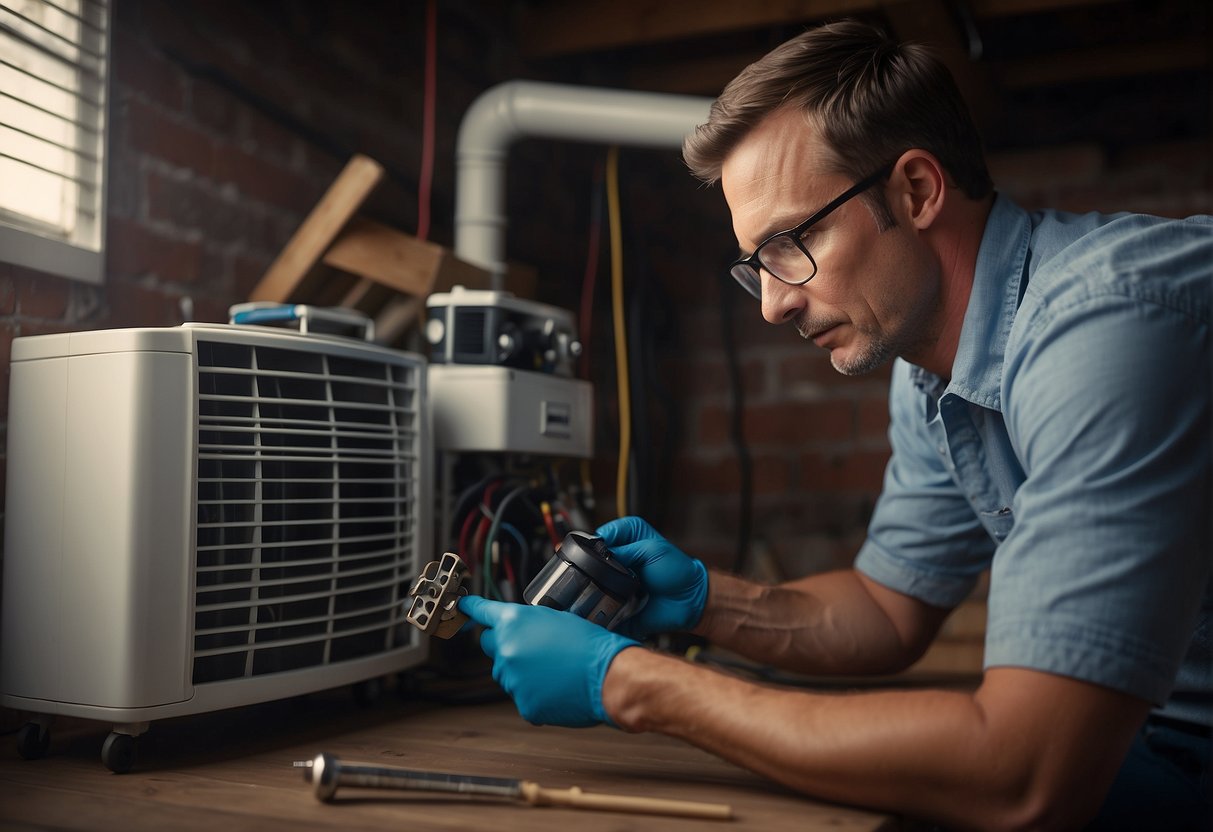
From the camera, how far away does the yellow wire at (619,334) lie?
1.89 m

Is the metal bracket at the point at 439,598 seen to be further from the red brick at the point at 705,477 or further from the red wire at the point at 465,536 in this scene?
the red brick at the point at 705,477

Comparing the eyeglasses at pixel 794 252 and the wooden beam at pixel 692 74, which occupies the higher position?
the wooden beam at pixel 692 74

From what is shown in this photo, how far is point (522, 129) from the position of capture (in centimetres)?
172

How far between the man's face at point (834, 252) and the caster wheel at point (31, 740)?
87cm

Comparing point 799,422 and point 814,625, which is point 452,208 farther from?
point 814,625

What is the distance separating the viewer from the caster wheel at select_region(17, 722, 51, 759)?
98cm

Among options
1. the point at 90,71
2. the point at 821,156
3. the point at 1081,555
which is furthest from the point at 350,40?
the point at 1081,555

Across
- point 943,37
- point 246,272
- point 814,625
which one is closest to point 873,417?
point 943,37

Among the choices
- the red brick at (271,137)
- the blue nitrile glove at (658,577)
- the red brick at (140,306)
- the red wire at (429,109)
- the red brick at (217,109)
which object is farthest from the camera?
the red wire at (429,109)

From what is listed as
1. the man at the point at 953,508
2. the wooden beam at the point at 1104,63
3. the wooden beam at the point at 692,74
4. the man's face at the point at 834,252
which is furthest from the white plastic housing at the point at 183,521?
the wooden beam at the point at 1104,63

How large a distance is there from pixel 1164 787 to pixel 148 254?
1391 mm

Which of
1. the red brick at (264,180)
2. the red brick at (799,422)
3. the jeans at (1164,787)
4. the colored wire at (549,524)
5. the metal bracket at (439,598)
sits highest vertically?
the red brick at (264,180)

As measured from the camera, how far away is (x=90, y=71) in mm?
1263

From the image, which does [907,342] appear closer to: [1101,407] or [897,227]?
[897,227]
